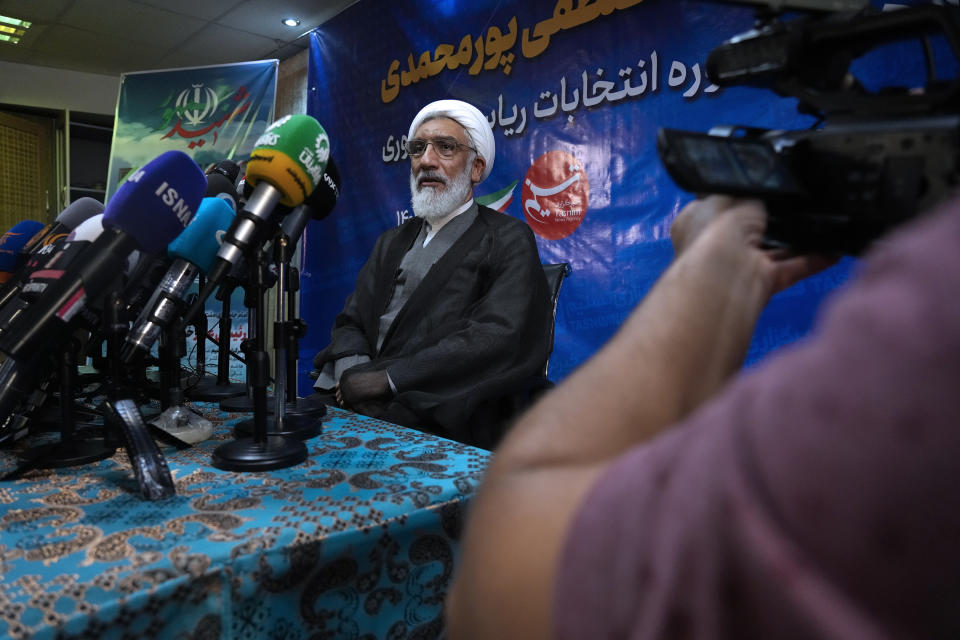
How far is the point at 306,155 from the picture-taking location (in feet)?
2.94

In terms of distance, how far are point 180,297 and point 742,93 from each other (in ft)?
5.83

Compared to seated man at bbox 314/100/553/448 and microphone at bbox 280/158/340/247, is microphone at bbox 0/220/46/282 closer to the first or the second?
microphone at bbox 280/158/340/247

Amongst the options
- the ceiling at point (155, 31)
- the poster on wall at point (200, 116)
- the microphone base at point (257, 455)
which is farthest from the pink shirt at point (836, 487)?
the ceiling at point (155, 31)

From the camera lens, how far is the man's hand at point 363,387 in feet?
5.55

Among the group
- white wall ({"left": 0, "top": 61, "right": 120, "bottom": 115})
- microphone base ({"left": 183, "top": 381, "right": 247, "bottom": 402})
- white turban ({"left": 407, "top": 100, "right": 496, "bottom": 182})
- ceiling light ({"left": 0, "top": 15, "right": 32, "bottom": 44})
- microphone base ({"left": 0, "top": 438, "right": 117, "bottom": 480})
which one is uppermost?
ceiling light ({"left": 0, "top": 15, "right": 32, "bottom": 44})

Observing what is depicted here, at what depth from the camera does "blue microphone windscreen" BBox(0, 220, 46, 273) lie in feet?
4.39

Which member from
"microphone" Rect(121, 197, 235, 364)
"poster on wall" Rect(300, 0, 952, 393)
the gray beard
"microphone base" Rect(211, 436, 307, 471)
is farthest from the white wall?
"microphone base" Rect(211, 436, 307, 471)

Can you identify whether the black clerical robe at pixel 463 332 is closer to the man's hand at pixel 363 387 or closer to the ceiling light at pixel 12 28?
the man's hand at pixel 363 387

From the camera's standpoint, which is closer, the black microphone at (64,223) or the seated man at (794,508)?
the seated man at (794,508)

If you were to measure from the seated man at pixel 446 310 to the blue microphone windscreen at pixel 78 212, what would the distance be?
2.47 ft

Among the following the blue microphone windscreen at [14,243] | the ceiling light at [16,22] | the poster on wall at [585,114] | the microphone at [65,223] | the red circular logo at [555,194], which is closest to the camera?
the microphone at [65,223]

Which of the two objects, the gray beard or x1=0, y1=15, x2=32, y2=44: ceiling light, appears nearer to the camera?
the gray beard

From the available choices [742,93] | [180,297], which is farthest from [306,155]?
[742,93]

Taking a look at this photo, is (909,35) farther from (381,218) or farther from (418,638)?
(381,218)
